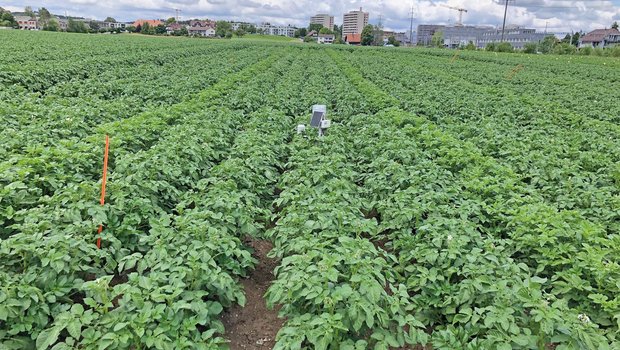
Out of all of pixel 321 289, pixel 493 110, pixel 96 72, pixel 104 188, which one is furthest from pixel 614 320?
pixel 96 72

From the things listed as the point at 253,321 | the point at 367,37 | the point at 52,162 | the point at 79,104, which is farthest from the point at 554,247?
the point at 367,37

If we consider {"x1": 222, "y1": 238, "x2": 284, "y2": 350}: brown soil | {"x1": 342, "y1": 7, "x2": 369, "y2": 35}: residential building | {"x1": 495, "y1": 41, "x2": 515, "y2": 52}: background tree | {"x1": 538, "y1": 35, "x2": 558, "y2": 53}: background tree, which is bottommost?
{"x1": 222, "y1": 238, "x2": 284, "y2": 350}: brown soil

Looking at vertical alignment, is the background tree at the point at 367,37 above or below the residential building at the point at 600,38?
below

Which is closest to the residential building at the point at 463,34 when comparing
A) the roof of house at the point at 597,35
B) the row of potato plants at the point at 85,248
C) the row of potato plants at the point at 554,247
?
the roof of house at the point at 597,35

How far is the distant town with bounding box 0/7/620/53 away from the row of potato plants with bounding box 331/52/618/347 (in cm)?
6776

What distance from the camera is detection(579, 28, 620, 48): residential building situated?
97.9 metres

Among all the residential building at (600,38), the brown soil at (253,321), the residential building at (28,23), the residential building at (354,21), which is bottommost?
the brown soil at (253,321)

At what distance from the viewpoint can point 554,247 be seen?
4.07 meters

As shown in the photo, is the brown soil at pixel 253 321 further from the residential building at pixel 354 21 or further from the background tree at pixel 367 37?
the residential building at pixel 354 21

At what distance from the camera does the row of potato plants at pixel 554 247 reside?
136 inches

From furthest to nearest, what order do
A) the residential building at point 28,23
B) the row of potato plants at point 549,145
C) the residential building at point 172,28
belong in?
the residential building at point 28,23 → the residential building at point 172,28 → the row of potato plants at point 549,145

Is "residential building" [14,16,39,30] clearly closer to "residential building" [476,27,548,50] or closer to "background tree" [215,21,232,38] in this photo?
"background tree" [215,21,232,38]

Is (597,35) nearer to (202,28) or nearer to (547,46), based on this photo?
(547,46)

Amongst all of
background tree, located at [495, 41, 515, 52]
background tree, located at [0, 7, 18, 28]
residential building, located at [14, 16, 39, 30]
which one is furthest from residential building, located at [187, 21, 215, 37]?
background tree, located at [495, 41, 515, 52]
